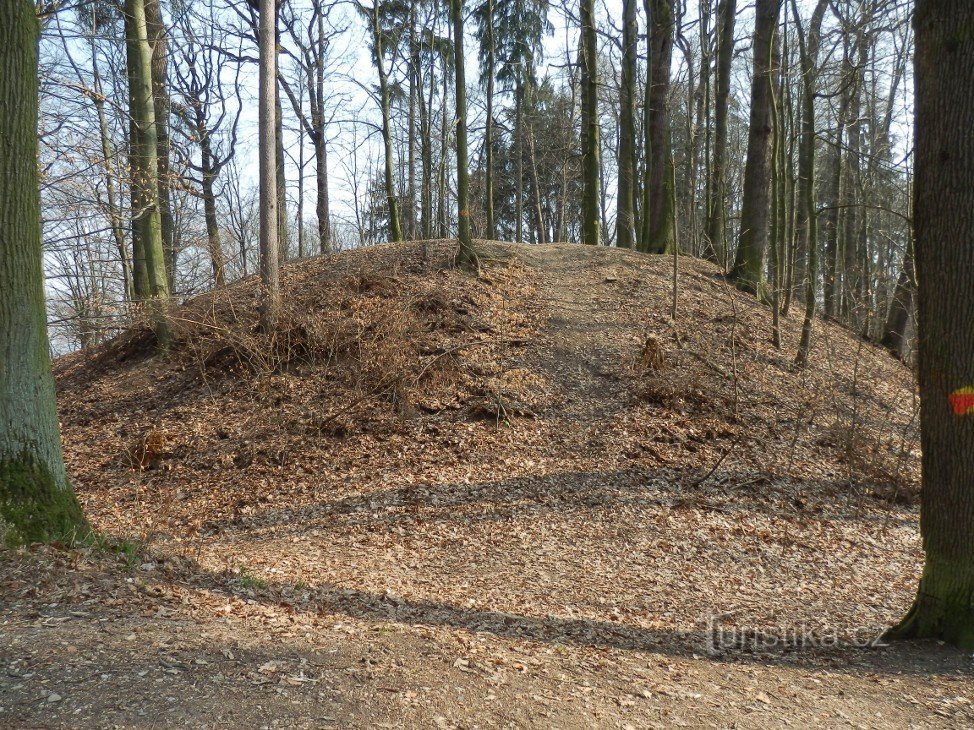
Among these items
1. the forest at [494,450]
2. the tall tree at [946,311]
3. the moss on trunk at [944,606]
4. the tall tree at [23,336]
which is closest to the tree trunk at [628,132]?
the forest at [494,450]

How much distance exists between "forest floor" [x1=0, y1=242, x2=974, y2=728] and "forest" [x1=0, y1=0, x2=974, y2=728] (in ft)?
0.12

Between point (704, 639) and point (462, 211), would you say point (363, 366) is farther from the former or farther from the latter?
point (704, 639)

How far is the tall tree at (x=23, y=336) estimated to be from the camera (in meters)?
5.20

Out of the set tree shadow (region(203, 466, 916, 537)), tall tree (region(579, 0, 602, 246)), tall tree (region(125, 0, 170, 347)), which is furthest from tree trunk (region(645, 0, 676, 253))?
tall tree (region(125, 0, 170, 347))

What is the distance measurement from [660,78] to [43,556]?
51.4 feet

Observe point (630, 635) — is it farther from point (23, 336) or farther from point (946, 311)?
point (23, 336)

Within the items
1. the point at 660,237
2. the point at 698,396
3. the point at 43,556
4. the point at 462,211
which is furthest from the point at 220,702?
the point at 660,237

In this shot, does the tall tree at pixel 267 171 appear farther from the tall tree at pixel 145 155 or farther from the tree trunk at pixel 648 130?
the tree trunk at pixel 648 130

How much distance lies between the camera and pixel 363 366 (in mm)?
10531

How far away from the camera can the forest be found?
165 inches

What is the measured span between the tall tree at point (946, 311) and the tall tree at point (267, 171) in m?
Answer: 9.22

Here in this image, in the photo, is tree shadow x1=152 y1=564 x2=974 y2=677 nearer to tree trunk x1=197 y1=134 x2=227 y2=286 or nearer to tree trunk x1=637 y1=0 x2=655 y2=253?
tree trunk x1=197 y1=134 x2=227 y2=286

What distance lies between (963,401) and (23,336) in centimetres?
696

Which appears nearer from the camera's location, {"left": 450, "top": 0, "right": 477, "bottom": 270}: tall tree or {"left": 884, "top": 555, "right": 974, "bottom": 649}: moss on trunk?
{"left": 884, "top": 555, "right": 974, "bottom": 649}: moss on trunk
